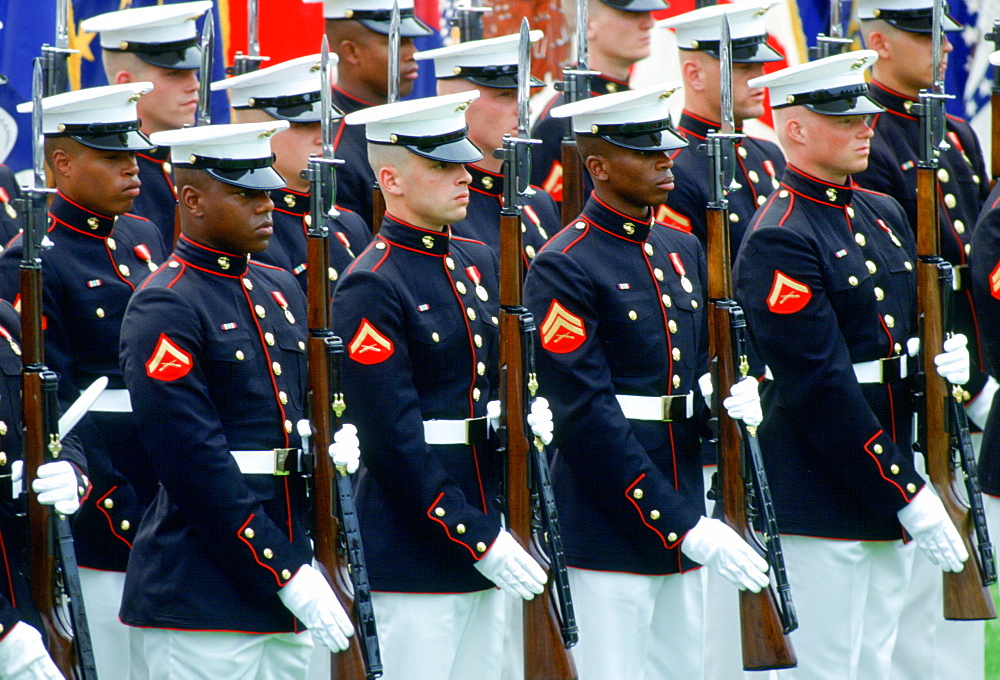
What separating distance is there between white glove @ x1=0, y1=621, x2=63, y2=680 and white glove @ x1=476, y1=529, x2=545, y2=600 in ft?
5.15

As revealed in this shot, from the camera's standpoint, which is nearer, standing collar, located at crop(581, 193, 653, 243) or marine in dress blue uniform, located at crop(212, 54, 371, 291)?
standing collar, located at crop(581, 193, 653, 243)

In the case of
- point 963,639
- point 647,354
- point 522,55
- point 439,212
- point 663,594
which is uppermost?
point 522,55

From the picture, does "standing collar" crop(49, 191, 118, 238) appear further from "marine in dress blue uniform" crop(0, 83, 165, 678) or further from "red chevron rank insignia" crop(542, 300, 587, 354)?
"red chevron rank insignia" crop(542, 300, 587, 354)

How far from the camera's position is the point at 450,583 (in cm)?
631

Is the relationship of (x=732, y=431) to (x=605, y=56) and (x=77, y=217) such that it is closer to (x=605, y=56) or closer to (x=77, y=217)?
(x=77, y=217)

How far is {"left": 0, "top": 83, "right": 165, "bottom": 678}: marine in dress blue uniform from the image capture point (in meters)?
6.59

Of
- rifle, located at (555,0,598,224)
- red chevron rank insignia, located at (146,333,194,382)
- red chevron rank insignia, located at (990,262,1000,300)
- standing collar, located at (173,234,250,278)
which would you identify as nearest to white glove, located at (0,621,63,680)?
red chevron rank insignia, located at (146,333,194,382)

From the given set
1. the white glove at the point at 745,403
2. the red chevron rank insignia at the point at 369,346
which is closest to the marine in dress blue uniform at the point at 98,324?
the red chevron rank insignia at the point at 369,346

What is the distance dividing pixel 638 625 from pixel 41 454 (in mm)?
2358

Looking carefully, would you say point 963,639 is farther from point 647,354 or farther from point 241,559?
point 241,559

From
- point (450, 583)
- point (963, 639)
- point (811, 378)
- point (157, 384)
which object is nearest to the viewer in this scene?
point (157, 384)

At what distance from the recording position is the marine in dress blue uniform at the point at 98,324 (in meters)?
6.59

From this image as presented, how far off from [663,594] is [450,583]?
2.97ft

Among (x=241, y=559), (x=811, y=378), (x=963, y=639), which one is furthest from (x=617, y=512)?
(x=963, y=639)
